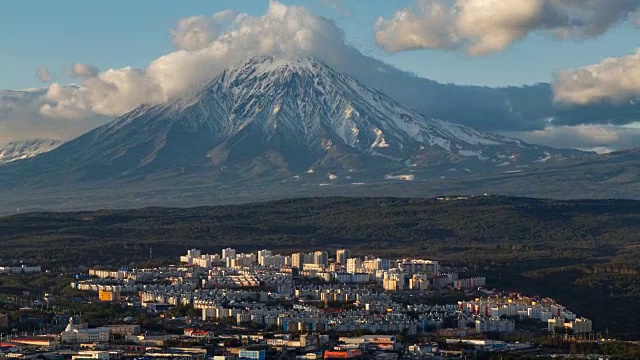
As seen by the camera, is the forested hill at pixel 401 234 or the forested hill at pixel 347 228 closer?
the forested hill at pixel 401 234

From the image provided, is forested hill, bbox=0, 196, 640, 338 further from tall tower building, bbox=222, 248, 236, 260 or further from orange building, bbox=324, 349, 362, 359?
orange building, bbox=324, 349, 362, 359

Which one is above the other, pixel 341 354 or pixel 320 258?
pixel 320 258

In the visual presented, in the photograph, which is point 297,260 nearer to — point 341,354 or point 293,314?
point 293,314

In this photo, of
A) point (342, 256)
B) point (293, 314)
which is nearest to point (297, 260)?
point (342, 256)

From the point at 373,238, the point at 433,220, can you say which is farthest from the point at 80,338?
the point at 433,220

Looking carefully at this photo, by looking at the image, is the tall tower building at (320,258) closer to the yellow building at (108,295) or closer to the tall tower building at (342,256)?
the tall tower building at (342,256)

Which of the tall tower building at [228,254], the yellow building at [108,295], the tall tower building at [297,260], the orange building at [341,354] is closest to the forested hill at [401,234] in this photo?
the tall tower building at [228,254]

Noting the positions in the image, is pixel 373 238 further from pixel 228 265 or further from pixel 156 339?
pixel 156 339

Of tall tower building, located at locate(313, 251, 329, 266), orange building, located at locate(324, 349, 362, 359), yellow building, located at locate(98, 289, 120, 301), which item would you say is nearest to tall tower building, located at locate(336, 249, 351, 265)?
tall tower building, located at locate(313, 251, 329, 266)

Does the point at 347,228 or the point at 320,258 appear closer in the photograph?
the point at 320,258
